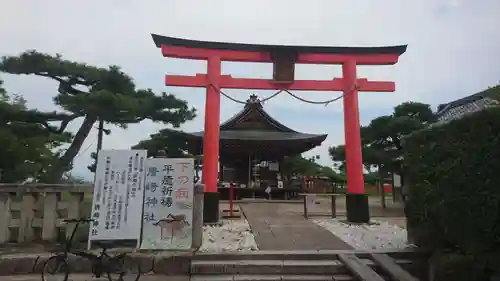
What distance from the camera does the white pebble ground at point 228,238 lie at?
576cm

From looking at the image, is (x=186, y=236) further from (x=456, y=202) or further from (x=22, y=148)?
(x=22, y=148)

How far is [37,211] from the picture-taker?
579 cm

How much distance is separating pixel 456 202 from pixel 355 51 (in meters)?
6.08

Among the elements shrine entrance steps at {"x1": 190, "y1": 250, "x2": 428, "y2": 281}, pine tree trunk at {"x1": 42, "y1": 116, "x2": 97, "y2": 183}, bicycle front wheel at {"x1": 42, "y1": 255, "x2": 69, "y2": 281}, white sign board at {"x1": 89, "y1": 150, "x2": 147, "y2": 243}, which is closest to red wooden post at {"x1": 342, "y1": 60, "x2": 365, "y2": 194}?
shrine entrance steps at {"x1": 190, "y1": 250, "x2": 428, "y2": 281}

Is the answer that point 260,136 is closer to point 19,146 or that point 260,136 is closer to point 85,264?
point 19,146

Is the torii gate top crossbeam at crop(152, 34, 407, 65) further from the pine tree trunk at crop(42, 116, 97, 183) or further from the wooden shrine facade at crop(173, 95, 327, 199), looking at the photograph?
the wooden shrine facade at crop(173, 95, 327, 199)

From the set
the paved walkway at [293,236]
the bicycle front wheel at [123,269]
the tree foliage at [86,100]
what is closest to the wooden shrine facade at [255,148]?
the tree foliage at [86,100]

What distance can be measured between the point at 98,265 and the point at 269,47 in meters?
6.70

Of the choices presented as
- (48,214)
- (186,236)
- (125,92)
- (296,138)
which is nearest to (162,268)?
(186,236)

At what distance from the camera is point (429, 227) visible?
5.03 meters

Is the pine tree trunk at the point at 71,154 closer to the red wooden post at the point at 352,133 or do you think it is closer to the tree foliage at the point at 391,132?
the red wooden post at the point at 352,133

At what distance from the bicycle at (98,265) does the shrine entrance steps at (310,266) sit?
0.97m

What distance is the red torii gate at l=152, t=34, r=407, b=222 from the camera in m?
8.58

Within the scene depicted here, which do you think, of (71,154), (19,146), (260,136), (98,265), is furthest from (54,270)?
(260,136)
